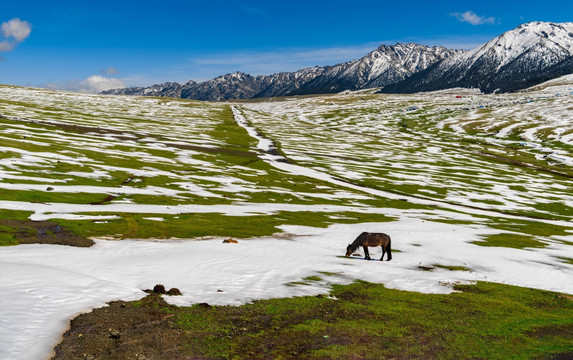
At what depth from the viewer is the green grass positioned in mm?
14312

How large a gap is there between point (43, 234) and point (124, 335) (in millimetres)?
23391

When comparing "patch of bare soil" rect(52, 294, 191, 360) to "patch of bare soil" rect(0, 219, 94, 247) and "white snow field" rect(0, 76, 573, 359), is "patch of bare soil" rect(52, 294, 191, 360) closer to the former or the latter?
"white snow field" rect(0, 76, 573, 359)

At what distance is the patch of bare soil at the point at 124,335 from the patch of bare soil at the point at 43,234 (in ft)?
54.1

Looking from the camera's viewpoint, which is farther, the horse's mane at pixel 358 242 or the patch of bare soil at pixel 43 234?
the horse's mane at pixel 358 242

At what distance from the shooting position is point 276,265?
2802cm

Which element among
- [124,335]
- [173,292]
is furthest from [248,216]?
[124,335]

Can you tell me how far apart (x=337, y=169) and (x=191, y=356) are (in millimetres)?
98370

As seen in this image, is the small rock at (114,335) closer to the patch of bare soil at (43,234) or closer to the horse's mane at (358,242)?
the patch of bare soil at (43,234)

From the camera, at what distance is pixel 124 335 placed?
1498 cm

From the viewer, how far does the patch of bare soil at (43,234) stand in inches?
1228

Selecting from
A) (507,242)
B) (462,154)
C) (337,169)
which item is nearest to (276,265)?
(507,242)

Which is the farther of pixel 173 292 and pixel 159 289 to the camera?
pixel 159 289

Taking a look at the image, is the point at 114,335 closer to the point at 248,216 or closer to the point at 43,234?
the point at 43,234

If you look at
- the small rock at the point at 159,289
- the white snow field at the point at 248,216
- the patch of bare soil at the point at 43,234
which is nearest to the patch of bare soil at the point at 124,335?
the white snow field at the point at 248,216
